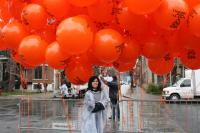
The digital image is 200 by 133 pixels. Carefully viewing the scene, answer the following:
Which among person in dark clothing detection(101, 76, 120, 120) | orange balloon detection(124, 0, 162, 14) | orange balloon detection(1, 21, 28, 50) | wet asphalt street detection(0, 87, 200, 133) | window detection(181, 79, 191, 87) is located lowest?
wet asphalt street detection(0, 87, 200, 133)

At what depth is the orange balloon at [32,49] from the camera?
15.4ft

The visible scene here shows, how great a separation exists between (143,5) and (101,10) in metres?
0.53

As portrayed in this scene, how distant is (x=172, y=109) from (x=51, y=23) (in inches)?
327

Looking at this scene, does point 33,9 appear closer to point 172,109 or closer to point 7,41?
point 7,41

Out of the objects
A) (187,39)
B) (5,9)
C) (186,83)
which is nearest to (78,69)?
(5,9)

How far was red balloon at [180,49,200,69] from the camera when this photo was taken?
5.06 metres

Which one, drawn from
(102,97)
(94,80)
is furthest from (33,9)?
(102,97)

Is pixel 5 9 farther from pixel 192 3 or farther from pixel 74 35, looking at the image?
pixel 192 3

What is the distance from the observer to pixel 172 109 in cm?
1241

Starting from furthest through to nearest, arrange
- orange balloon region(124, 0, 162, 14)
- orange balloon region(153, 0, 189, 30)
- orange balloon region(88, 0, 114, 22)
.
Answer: orange balloon region(88, 0, 114, 22) < orange balloon region(153, 0, 189, 30) < orange balloon region(124, 0, 162, 14)

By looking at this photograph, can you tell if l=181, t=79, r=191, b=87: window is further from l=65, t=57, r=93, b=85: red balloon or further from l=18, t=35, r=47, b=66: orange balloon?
l=18, t=35, r=47, b=66: orange balloon

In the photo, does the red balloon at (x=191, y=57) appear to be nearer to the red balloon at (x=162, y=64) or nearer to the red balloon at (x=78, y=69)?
the red balloon at (x=162, y=64)

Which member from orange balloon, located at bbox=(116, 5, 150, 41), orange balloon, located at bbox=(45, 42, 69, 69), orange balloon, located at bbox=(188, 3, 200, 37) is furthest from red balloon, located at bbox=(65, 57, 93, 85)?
orange balloon, located at bbox=(188, 3, 200, 37)

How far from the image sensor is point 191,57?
5.11 meters
